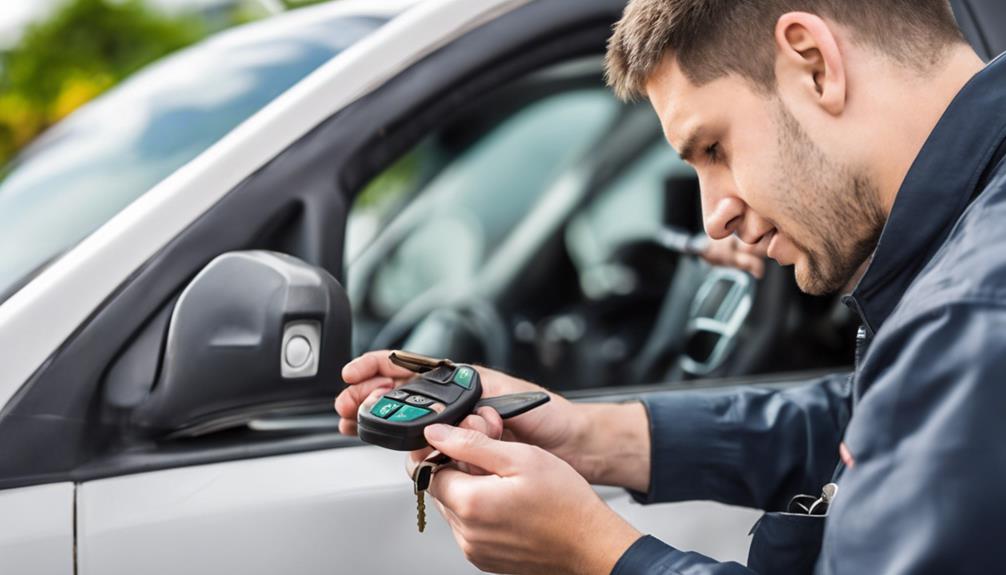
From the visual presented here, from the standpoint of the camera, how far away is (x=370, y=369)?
1.38m

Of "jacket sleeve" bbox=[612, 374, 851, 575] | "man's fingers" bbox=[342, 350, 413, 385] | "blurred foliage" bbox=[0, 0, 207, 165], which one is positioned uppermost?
"blurred foliage" bbox=[0, 0, 207, 165]

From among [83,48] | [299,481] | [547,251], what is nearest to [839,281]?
[299,481]

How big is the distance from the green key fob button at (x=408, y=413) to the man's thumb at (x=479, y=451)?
4 cm

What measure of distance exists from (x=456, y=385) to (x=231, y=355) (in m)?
0.29

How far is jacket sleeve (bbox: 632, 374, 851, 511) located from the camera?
154 cm

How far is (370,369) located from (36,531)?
0.46 metres

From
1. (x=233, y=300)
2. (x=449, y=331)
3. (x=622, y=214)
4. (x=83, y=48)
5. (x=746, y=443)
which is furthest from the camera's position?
(x=83, y=48)

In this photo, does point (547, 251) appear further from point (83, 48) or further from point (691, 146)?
point (83, 48)

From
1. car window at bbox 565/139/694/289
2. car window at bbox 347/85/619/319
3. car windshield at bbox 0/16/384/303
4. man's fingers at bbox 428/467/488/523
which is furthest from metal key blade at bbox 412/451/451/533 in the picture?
car window at bbox 565/139/694/289

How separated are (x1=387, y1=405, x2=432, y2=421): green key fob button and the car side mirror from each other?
0.52ft

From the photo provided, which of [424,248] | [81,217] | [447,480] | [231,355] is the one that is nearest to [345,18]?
[81,217]

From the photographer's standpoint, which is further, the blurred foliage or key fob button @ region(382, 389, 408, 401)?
the blurred foliage

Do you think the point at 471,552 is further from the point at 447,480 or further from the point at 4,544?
the point at 4,544

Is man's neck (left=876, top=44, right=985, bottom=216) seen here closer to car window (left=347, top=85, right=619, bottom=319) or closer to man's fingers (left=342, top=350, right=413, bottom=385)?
man's fingers (left=342, top=350, right=413, bottom=385)
